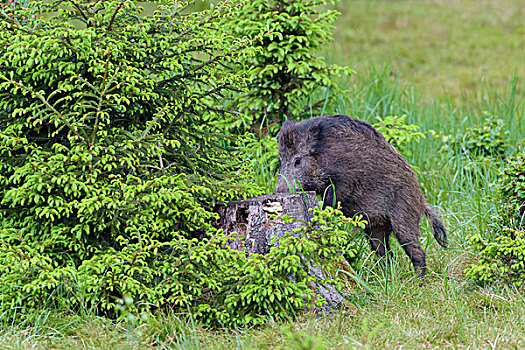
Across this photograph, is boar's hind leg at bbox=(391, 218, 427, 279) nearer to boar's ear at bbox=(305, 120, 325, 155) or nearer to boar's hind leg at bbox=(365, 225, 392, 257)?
boar's hind leg at bbox=(365, 225, 392, 257)

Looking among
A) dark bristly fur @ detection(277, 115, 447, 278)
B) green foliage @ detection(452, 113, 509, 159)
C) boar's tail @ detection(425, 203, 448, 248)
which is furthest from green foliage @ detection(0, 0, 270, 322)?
green foliage @ detection(452, 113, 509, 159)

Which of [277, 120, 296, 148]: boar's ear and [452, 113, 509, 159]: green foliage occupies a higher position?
[277, 120, 296, 148]: boar's ear

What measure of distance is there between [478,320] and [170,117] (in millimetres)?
2421

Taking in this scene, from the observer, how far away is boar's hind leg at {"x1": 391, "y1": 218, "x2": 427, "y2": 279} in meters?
4.17

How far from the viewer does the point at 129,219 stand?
3334 mm

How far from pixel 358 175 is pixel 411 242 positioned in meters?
0.67

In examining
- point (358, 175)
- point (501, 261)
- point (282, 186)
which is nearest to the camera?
point (501, 261)

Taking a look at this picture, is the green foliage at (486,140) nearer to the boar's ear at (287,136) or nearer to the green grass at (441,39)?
the boar's ear at (287,136)

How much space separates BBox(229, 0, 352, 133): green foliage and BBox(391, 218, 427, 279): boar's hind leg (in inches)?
78.6

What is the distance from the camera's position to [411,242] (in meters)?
4.20

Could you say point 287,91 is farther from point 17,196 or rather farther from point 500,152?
point 17,196

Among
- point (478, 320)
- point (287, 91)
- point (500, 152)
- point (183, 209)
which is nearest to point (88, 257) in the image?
point (183, 209)

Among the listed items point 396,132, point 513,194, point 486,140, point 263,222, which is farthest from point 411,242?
point 486,140

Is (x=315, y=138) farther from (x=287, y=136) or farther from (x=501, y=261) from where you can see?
(x=501, y=261)
